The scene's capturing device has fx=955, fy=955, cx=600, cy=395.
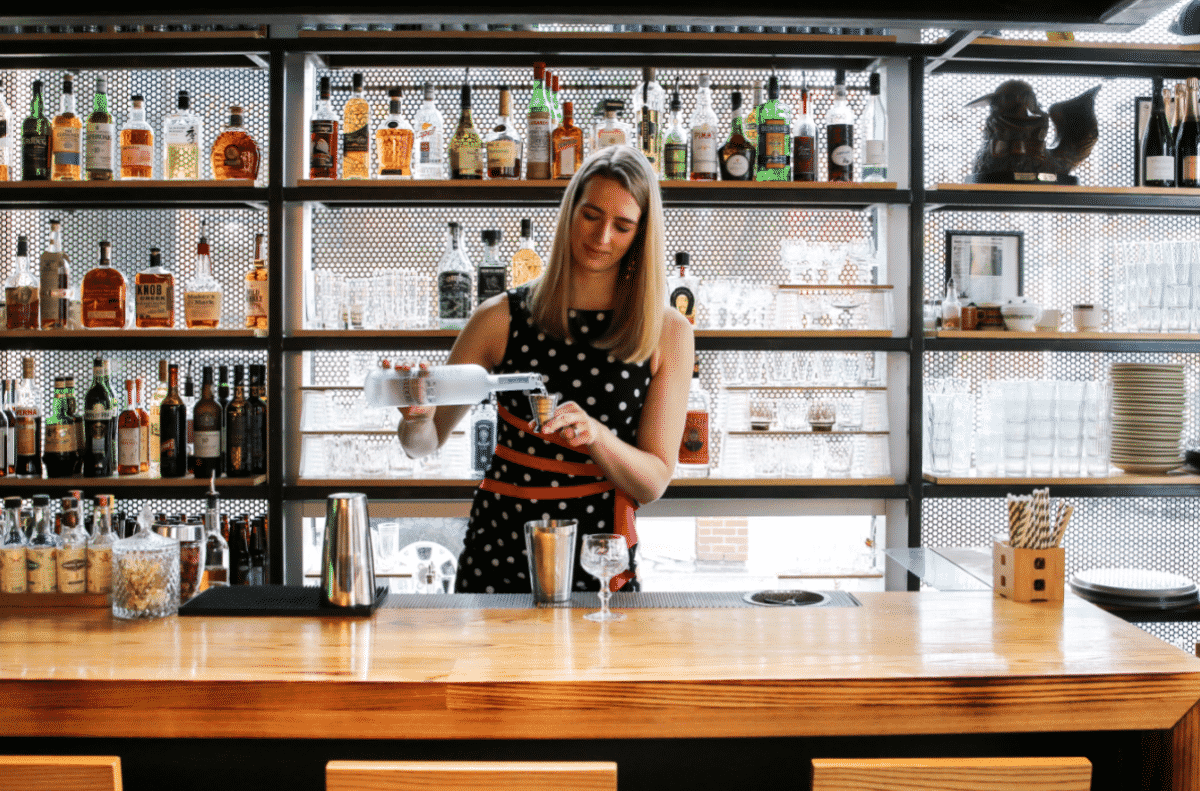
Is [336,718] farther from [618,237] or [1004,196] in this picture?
[1004,196]

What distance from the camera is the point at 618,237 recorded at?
187cm

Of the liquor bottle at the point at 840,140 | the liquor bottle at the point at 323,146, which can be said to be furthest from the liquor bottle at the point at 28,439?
the liquor bottle at the point at 840,140

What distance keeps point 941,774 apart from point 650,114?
2094 mm

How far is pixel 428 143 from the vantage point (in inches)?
108

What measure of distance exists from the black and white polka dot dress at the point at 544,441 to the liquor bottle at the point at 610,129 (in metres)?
0.80

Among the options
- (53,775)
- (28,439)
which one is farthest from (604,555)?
(28,439)

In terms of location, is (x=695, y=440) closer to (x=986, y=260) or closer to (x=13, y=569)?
(x=986, y=260)

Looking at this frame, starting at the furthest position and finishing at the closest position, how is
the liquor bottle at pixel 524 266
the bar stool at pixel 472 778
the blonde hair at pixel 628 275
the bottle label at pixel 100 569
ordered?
1. the liquor bottle at pixel 524 266
2. the blonde hair at pixel 628 275
3. the bottle label at pixel 100 569
4. the bar stool at pixel 472 778

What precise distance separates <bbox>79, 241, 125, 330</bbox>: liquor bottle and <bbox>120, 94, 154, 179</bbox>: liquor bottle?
25 centimetres

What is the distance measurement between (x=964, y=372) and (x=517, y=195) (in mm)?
1515

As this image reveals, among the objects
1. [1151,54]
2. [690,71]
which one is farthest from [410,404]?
[1151,54]

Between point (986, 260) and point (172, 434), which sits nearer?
point (172, 434)

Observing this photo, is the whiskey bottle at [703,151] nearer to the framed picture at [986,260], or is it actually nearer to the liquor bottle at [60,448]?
the framed picture at [986,260]

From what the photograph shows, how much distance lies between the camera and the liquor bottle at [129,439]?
8.71 ft
